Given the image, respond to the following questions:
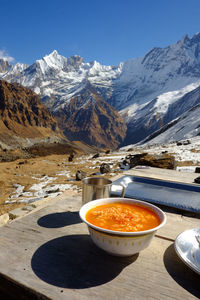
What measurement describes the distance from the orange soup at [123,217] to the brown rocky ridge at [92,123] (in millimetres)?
161776

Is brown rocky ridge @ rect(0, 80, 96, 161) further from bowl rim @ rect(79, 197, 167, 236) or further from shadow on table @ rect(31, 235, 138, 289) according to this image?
shadow on table @ rect(31, 235, 138, 289)

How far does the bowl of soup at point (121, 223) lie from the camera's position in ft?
3.28

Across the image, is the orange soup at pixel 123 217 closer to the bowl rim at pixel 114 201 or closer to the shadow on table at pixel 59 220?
the bowl rim at pixel 114 201

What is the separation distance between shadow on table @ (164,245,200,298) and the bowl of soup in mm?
203

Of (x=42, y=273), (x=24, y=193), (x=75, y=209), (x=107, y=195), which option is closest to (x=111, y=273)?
(x=42, y=273)

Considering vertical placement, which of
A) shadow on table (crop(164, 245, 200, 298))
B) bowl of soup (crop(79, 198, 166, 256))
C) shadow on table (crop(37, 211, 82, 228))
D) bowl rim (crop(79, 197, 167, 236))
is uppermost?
bowl rim (crop(79, 197, 167, 236))

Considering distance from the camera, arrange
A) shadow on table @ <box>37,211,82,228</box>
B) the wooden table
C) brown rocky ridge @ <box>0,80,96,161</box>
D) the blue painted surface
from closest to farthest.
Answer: the wooden table, shadow on table @ <box>37,211,82,228</box>, the blue painted surface, brown rocky ridge @ <box>0,80,96,161</box>

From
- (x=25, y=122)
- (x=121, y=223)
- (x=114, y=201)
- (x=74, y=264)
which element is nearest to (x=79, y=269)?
(x=74, y=264)

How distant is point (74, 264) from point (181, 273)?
613 millimetres

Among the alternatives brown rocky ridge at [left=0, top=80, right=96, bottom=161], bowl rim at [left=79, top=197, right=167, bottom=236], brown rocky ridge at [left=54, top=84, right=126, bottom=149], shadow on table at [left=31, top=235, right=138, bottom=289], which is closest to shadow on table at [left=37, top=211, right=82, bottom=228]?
shadow on table at [left=31, top=235, right=138, bottom=289]

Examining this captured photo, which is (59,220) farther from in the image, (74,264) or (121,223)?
(121,223)

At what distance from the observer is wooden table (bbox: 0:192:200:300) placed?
36.3 inches

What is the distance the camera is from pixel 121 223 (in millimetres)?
1160

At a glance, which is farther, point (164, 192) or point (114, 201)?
point (164, 192)
